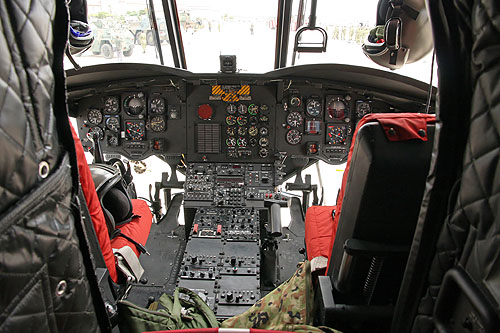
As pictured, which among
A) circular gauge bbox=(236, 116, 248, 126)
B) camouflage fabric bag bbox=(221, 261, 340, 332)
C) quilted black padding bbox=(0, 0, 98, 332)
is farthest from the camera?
circular gauge bbox=(236, 116, 248, 126)

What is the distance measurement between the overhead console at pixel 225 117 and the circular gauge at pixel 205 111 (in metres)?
0.01

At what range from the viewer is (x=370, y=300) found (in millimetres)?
1519

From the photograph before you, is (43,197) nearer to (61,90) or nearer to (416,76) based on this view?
(61,90)

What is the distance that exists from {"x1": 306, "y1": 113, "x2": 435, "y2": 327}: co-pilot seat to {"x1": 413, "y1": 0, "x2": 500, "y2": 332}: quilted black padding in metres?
0.43

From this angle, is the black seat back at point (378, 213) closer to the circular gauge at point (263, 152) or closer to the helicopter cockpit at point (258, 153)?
the helicopter cockpit at point (258, 153)

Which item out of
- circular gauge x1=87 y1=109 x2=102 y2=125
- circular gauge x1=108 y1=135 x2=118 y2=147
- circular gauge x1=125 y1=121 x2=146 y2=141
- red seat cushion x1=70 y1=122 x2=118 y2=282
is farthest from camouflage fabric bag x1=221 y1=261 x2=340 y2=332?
circular gauge x1=87 y1=109 x2=102 y2=125

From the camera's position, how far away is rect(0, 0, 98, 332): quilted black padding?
65 centimetres

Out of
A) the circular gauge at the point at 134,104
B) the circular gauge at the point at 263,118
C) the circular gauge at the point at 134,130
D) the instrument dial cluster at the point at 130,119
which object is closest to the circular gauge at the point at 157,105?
the instrument dial cluster at the point at 130,119

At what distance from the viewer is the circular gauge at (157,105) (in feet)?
13.6

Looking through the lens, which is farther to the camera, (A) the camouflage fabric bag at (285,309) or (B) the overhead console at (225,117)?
(B) the overhead console at (225,117)

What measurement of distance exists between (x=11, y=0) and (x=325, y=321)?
1.47 m

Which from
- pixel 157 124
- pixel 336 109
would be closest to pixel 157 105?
pixel 157 124

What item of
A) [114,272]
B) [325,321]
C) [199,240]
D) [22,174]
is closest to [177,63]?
[199,240]

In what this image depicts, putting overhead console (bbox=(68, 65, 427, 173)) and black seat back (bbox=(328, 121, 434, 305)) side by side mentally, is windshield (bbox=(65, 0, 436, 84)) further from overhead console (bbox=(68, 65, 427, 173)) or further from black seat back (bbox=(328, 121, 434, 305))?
black seat back (bbox=(328, 121, 434, 305))
